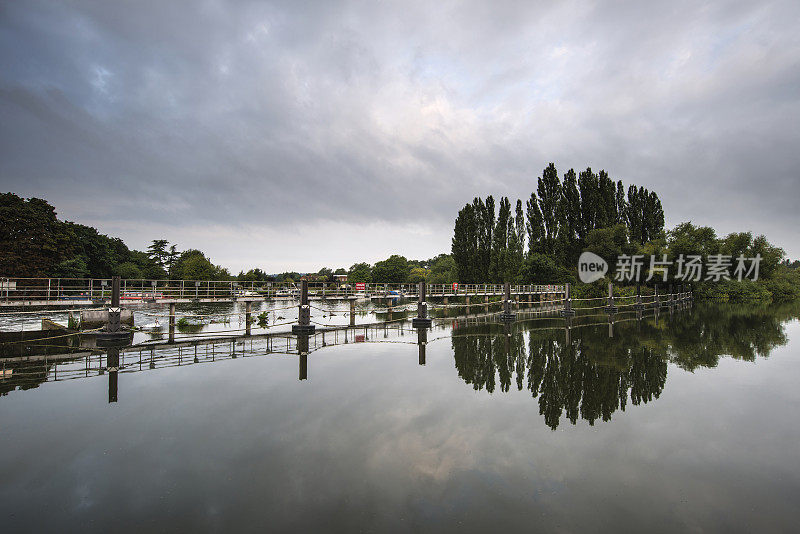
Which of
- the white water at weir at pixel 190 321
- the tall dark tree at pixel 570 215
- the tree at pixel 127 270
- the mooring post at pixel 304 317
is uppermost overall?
the tall dark tree at pixel 570 215

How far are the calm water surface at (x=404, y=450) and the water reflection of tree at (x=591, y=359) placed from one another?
9 centimetres

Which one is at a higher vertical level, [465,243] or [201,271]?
[465,243]

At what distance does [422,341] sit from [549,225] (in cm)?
3598

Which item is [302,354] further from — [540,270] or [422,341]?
[540,270]

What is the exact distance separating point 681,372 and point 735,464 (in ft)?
15.9

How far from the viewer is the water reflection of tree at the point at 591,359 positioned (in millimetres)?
6082

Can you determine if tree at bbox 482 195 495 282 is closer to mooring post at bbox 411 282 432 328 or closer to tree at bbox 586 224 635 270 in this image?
tree at bbox 586 224 635 270

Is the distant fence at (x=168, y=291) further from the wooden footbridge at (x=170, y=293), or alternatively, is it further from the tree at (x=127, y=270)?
the tree at (x=127, y=270)

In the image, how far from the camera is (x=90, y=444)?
14.2 feet

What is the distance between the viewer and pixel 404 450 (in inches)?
161

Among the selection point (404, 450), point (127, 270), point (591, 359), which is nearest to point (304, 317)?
point (591, 359)

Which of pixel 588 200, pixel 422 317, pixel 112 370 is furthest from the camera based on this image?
pixel 588 200

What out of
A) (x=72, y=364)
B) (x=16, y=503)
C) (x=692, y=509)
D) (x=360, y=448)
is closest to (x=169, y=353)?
(x=72, y=364)

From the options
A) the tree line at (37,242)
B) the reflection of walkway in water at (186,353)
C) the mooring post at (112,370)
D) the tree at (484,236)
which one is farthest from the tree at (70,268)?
the tree at (484,236)
